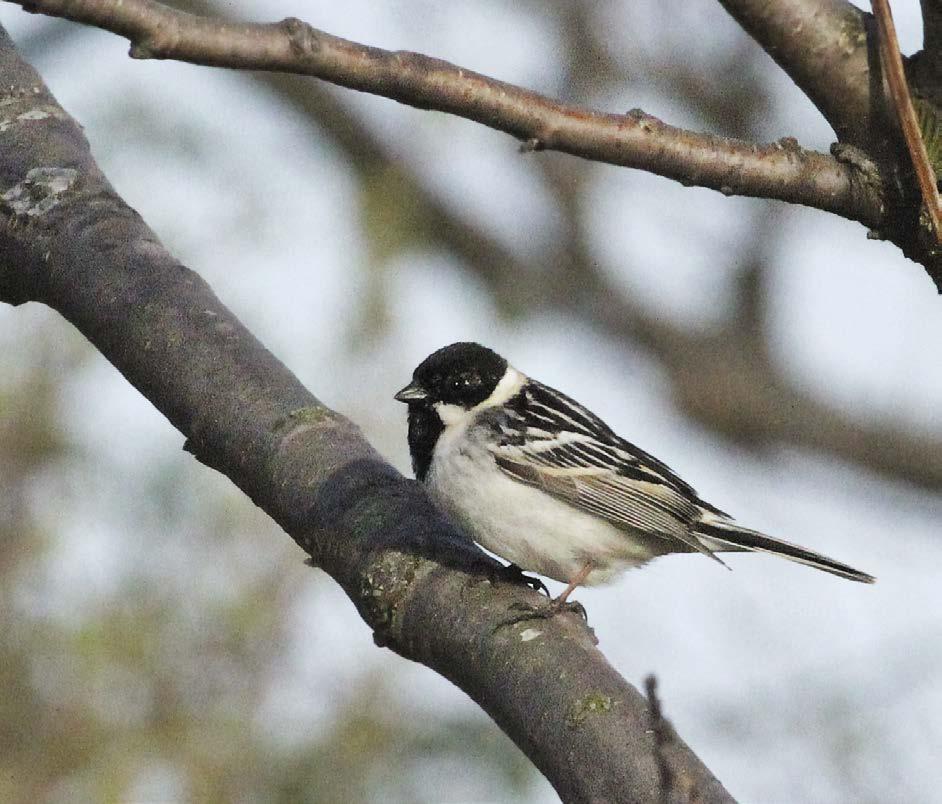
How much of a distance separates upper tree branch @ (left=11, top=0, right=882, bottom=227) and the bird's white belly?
201 cm

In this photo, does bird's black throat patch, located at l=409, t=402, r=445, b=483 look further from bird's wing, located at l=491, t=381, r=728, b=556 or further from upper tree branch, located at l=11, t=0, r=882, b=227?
upper tree branch, located at l=11, t=0, r=882, b=227

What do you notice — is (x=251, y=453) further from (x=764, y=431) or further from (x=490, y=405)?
(x=764, y=431)

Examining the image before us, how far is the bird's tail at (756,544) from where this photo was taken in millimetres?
5523

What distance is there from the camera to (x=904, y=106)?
3.04m

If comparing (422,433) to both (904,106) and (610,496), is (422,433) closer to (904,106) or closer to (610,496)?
(610,496)

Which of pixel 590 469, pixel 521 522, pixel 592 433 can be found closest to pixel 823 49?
pixel 521 522

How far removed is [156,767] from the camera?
7.68 m

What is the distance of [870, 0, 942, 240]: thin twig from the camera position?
2980 mm

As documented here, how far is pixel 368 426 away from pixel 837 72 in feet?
18.0

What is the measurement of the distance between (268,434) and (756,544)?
2262 millimetres

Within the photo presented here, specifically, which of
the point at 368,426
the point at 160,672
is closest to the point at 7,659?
the point at 160,672

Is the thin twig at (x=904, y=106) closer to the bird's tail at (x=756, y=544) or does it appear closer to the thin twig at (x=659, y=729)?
the thin twig at (x=659, y=729)

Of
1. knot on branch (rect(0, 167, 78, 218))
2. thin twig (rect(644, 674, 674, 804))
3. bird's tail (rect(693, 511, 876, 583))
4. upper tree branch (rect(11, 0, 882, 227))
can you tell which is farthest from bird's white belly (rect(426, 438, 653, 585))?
thin twig (rect(644, 674, 674, 804))

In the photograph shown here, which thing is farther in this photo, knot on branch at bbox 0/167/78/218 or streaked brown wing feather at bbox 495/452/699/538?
streaked brown wing feather at bbox 495/452/699/538
